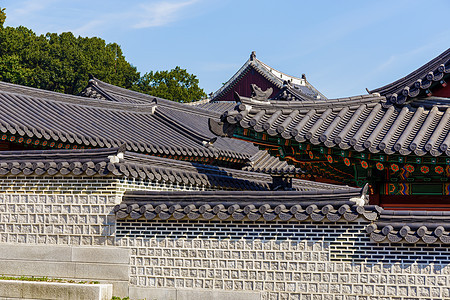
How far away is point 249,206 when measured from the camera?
9656 mm

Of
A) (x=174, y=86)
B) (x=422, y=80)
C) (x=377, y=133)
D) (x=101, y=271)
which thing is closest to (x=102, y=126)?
(x=101, y=271)

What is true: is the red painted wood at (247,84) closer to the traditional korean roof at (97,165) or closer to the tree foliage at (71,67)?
the tree foliage at (71,67)

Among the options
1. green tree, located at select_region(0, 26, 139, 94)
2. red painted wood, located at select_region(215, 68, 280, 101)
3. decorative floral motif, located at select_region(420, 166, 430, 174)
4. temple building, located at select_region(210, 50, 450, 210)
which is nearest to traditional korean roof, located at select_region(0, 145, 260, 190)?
temple building, located at select_region(210, 50, 450, 210)

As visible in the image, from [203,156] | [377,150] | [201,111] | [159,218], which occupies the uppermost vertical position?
[201,111]

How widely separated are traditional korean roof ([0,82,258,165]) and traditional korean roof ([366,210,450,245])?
8552 millimetres

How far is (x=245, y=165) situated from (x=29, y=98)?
6954mm

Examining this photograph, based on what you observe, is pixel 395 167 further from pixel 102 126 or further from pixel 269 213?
pixel 102 126

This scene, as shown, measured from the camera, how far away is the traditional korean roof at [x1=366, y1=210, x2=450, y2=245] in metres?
8.57

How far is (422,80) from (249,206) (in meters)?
3.28

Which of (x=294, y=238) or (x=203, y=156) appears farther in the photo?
(x=203, y=156)

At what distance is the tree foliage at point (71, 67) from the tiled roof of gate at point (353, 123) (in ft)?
136

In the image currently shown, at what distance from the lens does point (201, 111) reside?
2470cm

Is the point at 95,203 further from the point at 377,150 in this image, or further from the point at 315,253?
the point at 377,150

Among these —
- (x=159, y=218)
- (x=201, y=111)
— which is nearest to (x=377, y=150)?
(x=159, y=218)
